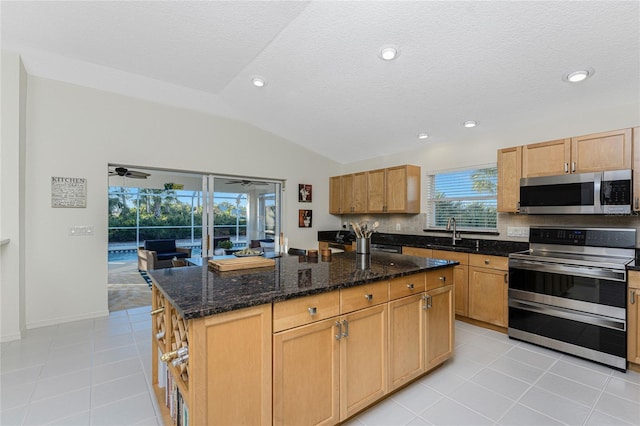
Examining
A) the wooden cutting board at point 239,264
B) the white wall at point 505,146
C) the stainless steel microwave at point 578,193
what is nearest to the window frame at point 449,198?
the white wall at point 505,146

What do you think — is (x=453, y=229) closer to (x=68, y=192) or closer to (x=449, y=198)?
(x=449, y=198)

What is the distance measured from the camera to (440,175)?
4500 mm

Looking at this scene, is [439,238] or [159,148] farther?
[439,238]

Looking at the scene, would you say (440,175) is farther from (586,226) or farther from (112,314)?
(112,314)

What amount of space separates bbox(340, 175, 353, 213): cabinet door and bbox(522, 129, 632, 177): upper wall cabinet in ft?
9.02

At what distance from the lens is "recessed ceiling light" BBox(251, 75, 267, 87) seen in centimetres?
345

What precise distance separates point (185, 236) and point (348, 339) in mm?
3657

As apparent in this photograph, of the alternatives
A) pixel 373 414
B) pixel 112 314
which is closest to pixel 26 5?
pixel 112 314

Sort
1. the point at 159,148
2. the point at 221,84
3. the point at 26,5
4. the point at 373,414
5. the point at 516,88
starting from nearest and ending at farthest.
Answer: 1. the point at 373,414
2. the point at 26,5
3. the point at 516,88
4. the point at 221,84
5. the point at 159,148

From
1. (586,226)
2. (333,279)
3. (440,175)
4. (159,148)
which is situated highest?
(159,148)

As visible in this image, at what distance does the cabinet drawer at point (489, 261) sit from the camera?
3150mm

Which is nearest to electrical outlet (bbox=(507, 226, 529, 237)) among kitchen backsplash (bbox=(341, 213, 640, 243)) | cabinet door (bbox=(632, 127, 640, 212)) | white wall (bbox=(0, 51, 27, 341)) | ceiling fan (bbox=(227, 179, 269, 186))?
kitchen backsplash (bbox=(341, 213, 640, 243))

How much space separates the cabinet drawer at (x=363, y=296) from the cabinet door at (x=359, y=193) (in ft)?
10.7

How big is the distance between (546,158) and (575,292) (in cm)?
135
